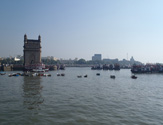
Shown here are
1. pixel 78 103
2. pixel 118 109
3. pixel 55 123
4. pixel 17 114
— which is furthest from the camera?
pixel 78 103

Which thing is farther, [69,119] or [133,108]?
[133,108]

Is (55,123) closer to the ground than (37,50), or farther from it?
closer to the ground

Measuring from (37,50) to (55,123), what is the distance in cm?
8940

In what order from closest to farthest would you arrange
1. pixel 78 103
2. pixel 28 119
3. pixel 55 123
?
pixel 55 123
pixel 28 119
pixel 78 103

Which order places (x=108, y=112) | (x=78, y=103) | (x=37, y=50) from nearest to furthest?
1. (x=108, y=112)
2. (x=78, y=103)
3. (x=37, y=50)

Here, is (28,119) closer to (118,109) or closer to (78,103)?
(78,103)

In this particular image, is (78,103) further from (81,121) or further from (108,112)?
(81,121)

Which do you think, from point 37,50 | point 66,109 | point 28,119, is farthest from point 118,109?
point 37,50

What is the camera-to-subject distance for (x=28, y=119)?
47.9ft

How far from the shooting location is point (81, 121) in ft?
46.8

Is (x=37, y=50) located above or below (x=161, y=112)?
above

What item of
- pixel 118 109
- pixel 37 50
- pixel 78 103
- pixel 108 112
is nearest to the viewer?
pixel 108 112

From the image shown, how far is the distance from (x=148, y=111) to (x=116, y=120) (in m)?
5.30

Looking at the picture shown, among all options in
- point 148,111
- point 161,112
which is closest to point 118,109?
point 148,111
